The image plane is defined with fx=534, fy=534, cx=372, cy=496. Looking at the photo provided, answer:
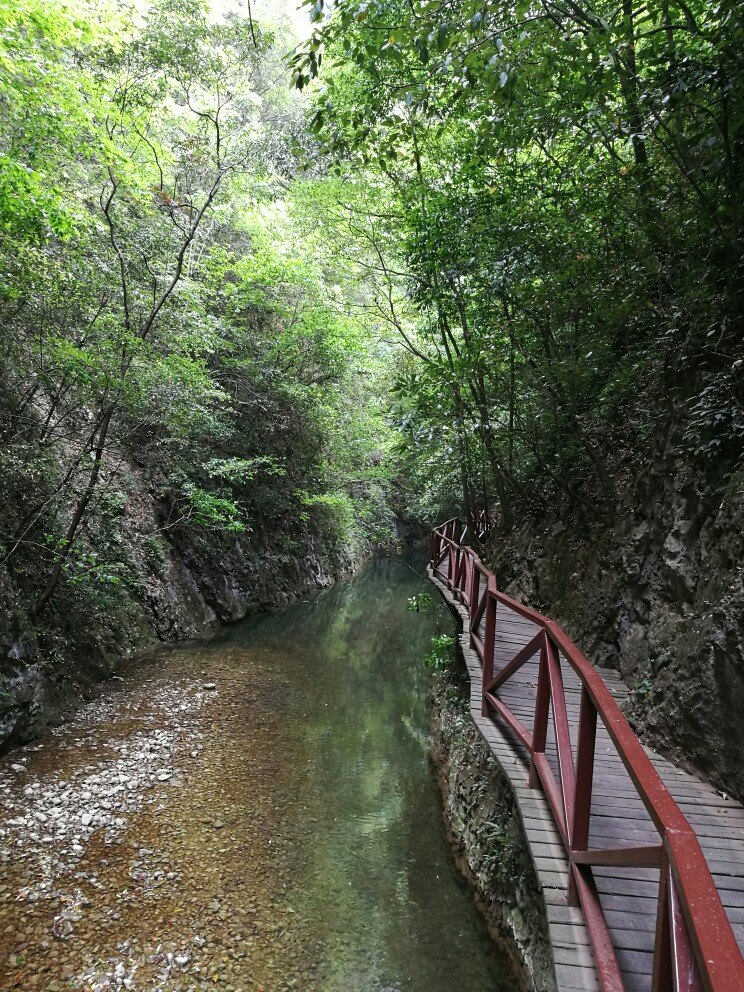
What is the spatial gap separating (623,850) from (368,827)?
4.32 meters

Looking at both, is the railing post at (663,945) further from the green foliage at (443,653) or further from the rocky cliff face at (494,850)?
the green foliage at (443,653)

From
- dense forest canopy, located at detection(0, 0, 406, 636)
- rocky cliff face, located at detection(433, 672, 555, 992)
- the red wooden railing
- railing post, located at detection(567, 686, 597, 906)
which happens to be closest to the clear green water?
rocky cliff face, located at detection(433, 672, 555, 992)

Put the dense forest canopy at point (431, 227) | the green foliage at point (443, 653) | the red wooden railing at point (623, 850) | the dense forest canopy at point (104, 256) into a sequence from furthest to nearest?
the green foliage at point (443, 653) → the dense forest canopy at point (104, 256) → the dense forest canopy at point (431, 227) → the red wooden railing at point (623, 850)

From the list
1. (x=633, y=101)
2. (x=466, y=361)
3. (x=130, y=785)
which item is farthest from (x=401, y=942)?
(x=633, y=101)

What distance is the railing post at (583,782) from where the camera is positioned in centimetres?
269

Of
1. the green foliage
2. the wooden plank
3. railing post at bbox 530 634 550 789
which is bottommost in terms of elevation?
the green foliage

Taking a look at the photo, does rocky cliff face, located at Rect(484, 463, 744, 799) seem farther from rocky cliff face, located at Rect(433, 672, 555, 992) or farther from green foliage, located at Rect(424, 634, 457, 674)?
green foliage, located at Rect(424, 634, 457, 674)

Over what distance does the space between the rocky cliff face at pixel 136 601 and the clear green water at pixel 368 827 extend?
5.05 ft

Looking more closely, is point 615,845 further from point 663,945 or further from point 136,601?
point 136,601

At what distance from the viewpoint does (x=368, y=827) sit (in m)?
5.75

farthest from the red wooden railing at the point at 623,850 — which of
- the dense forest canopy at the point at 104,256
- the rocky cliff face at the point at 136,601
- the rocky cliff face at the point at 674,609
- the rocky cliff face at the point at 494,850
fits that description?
the rocky cliff face at the point at 136,601

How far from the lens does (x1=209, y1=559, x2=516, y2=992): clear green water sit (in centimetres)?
407

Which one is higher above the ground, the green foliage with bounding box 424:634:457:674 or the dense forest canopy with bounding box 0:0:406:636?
the dense forest canopy with bounding box 0:0:406:636

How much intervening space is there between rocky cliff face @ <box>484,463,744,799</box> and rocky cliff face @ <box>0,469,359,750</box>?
6.82 metres
